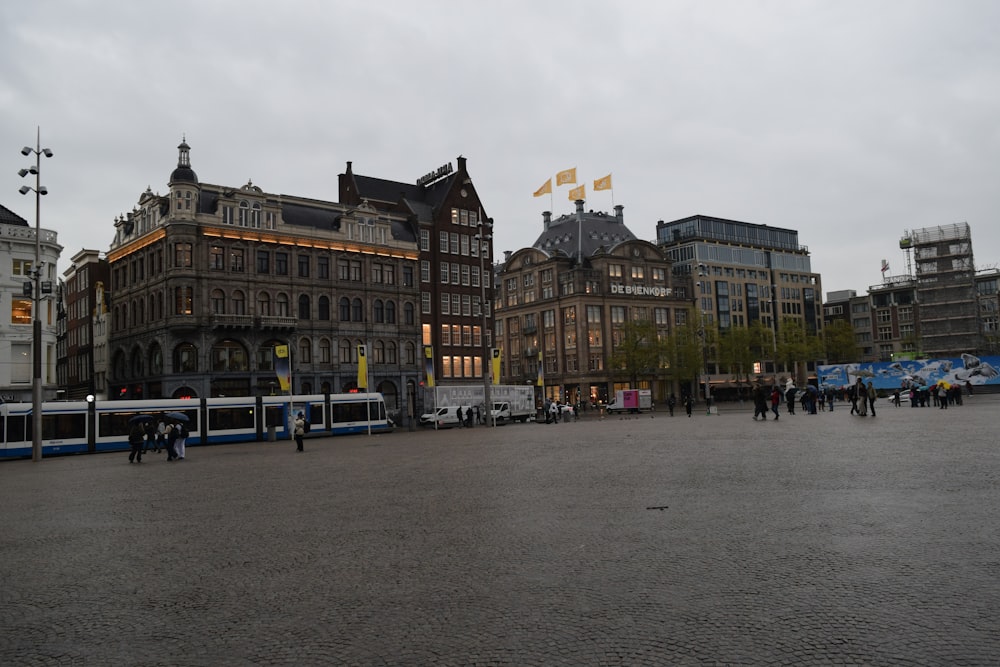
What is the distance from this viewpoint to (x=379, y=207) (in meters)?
80.1

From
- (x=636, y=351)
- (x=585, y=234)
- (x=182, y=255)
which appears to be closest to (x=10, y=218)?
(x=182, y=255)

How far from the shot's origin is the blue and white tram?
39031mm

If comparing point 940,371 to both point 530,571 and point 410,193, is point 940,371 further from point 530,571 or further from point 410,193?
point 530,571

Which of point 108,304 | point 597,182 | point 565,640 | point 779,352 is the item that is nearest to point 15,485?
point 565,640

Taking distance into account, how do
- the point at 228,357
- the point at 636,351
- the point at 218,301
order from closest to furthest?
the point at 218,301 → the point at 228,357 → the point at 636,351

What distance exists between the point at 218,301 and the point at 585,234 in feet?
201

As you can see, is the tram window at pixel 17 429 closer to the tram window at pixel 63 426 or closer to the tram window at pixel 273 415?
the tram window at pixel 63 426

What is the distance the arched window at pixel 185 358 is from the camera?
61000mm

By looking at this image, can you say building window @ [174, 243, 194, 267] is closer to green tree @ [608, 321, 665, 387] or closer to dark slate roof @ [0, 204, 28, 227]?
dark slate roof @ [0, 204, 28, 227]

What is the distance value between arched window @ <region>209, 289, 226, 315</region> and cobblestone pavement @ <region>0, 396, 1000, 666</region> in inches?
1824

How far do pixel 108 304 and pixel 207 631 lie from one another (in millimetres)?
71839

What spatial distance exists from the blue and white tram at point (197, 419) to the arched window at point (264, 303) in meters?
15.9

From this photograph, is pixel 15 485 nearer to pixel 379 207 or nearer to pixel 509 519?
pixel 509 519

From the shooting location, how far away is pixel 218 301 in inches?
2468
